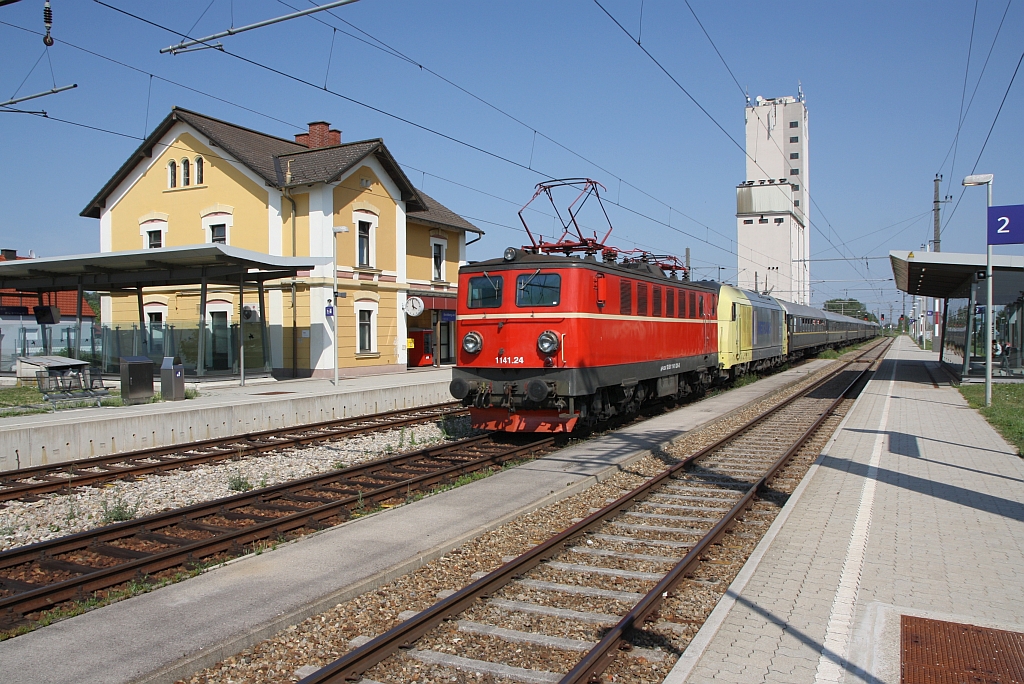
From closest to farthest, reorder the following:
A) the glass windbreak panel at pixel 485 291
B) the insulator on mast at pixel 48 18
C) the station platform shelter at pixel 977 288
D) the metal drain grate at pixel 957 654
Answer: the metal drain grate at pixel 957 654, the insulator on mast at pixel 48 18, the glass windbreak panel at pixel 485 291, the station platform shelter at pixel 977 288

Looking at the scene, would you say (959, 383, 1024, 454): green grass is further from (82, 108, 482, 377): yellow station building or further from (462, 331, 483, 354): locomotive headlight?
(82, 108, 482, 377): yellow station building

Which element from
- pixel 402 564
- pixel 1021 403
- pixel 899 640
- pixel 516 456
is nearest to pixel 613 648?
pixel 899 640

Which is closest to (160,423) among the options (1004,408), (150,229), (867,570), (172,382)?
(172,382)

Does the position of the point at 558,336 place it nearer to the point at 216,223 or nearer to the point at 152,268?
the point at 152,268

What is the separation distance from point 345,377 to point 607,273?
15.3m

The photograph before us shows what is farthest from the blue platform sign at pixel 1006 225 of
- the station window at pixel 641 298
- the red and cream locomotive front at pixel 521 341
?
the red and cream locomotive front at pixel 521 341

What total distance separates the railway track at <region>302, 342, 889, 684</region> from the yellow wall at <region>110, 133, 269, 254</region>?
21769 mm

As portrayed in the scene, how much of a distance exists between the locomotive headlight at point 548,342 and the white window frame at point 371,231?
16.5m

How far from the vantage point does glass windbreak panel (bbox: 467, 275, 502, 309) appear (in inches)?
513

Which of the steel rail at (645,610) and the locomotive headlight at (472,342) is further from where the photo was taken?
the locomotive headlight at (472,342)

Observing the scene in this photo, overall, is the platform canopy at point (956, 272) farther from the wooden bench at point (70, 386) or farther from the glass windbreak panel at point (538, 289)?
the wooden bench at point (70, 386)

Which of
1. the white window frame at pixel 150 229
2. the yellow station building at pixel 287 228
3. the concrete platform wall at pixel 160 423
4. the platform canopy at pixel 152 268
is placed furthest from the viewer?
the white window frame at pixel 150 229

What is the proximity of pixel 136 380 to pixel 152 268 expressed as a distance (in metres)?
6.05

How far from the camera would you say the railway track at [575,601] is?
476 centimetres
